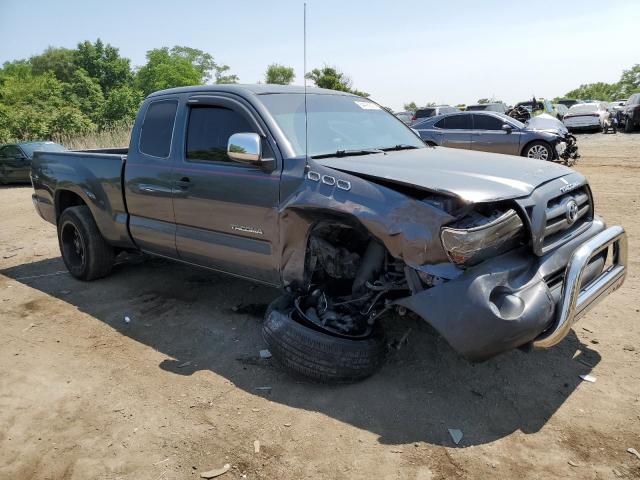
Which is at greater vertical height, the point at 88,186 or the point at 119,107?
the point at 119,107

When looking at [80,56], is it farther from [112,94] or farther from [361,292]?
[361,292]

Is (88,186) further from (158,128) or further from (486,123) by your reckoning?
(486,123)

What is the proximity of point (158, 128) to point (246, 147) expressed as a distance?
155 cm

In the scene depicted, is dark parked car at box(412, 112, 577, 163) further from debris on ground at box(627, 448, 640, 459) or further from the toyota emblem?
debris on ground at box(627, 448, 640, 459)

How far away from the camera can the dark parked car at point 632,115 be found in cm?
2322

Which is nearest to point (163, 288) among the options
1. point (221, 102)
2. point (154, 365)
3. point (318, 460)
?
point (154, 365)

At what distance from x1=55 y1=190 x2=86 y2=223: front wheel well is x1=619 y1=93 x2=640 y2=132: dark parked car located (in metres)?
24.8

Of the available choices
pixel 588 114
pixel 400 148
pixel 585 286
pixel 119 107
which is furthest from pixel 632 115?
pixel 119 107

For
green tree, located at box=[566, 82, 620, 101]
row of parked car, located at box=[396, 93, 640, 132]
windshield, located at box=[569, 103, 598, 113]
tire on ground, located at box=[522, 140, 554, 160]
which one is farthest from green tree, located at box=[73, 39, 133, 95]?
green tree, located at box=[566, 82, 620, 101]

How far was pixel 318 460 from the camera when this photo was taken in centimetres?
268

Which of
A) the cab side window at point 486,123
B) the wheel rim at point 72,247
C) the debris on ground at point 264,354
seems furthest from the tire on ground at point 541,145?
the debris on ground at point 264,354

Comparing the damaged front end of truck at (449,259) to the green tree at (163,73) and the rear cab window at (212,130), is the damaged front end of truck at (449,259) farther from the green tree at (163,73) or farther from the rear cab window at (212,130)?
the green tree at (163,73)

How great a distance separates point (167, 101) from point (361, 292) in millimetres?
→ 2561

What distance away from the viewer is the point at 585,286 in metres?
3.18
